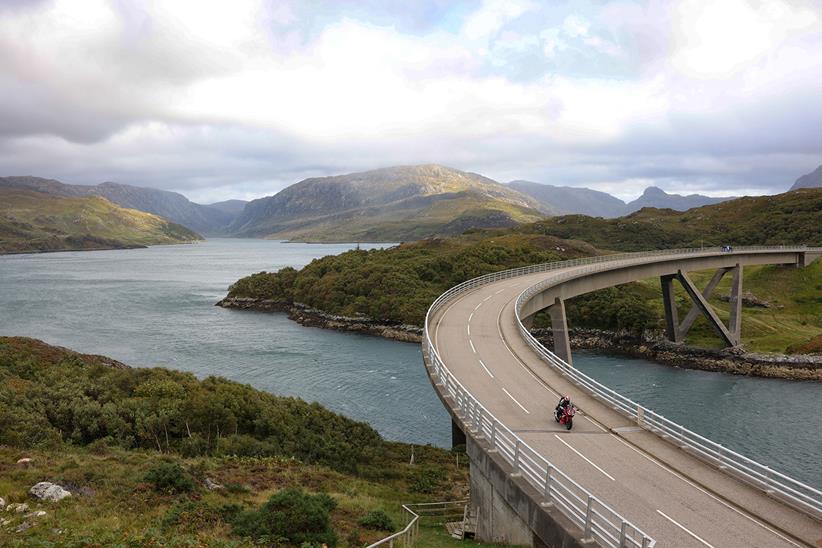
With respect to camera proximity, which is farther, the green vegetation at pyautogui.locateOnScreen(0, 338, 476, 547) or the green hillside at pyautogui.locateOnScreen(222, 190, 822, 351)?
the green hillside at pyautogui.locateOnScreen(222, 190, 822, 351)

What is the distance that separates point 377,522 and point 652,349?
63.8 metres

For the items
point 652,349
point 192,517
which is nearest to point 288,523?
point 192,517

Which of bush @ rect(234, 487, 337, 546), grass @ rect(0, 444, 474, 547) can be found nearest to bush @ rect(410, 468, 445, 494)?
grass @ rect(0, 444, 474, 547)

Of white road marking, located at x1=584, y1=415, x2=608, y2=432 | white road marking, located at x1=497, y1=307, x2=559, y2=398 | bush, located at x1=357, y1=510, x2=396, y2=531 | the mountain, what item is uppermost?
the mountain

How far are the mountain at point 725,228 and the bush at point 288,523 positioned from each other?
15664 cm

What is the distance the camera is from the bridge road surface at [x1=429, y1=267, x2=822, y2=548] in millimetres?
14008

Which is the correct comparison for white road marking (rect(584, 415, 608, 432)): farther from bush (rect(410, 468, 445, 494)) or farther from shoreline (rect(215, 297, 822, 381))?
shoreline (rect(215, 297, 822, 381))

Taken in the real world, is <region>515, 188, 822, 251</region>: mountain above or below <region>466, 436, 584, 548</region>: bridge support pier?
above

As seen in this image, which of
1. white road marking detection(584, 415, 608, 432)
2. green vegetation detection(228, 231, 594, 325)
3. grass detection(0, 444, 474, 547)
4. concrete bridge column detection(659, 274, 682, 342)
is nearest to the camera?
grass detection(0, 444, 474, 547)

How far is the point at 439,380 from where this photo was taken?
1049 inches

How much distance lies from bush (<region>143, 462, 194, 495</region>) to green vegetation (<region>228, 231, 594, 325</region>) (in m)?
65.3

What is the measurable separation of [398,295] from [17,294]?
91.5 metres

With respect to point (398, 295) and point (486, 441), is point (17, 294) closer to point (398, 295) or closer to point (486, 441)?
point (398, 295)

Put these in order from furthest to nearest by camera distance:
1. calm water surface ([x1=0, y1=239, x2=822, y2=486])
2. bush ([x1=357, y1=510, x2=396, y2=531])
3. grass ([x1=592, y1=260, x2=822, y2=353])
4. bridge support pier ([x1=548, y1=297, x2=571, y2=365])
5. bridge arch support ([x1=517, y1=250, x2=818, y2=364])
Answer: grass ([x1=592, y1=260, x2=822, y2=353]) < bridge arch support ([x1=517, y1=250, x2=818, y2=364]) < bridge support pier ([x1=548, y1=297, x2=571, y2=365]) < calm water surface ([x1=0, y1=239, x2=822, y2=486]) < bush ([x1=357, y1=510, x2=396, y2=531])
